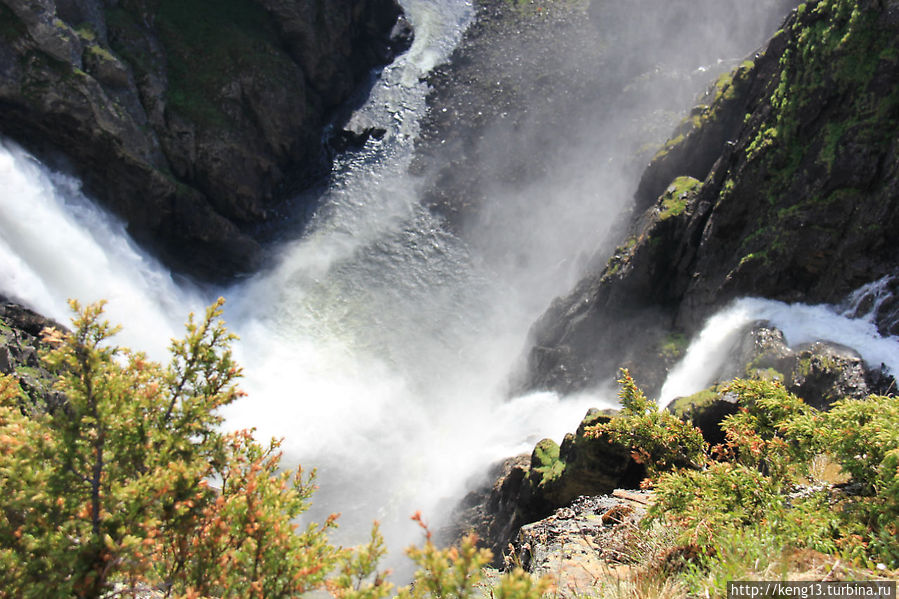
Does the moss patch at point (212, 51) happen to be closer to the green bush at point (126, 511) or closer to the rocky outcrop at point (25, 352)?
the rocky outcrop at point (25, 352)

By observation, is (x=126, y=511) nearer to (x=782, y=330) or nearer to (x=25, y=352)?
(x=25, y=352)

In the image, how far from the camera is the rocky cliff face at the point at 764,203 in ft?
56.9

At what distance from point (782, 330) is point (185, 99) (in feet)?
115

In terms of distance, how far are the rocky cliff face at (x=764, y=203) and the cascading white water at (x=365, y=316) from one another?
3911 mm

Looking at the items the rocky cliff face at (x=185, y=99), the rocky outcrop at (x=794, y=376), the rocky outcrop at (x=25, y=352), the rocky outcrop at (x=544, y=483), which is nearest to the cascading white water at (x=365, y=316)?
the rocky outcrop at (x=25, y=352)

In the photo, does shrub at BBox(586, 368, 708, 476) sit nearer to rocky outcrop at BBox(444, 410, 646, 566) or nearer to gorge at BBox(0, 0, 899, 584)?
rocky outcrop at BBox(444, 410, 646, 566)

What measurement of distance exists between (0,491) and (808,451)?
31.4 ft

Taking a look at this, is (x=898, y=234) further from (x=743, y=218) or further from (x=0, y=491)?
(x=0, y=491)

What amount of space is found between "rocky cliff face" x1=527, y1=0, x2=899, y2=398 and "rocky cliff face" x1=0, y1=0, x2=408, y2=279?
73.2 feet

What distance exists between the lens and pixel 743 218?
70.6ft

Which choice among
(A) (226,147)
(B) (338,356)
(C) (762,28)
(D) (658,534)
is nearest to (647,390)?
(D) (658,534)

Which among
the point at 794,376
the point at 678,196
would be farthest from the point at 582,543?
the point at 678,196

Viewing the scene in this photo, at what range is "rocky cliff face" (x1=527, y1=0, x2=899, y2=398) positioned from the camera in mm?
17328

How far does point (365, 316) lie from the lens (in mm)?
34125
